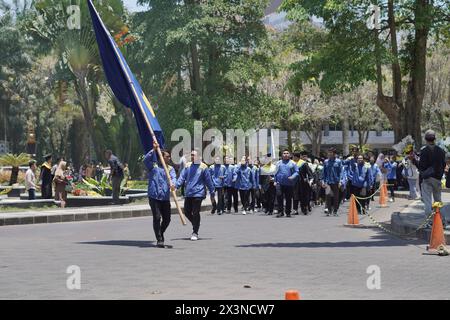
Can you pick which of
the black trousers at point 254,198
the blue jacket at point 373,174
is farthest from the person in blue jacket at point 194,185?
the black trousers at point 254,198

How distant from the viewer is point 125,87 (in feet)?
54.1

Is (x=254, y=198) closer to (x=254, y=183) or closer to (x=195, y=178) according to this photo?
(x=254, y=183)

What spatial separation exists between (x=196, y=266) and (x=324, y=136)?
79342mm

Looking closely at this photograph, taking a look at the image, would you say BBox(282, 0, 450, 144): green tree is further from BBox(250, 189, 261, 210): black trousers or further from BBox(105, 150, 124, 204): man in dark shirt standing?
BBox(105, 150, 124, 204): man in dark shirt standing

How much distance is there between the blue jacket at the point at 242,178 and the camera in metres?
25.8

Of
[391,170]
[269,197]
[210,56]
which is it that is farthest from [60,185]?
[210,56]

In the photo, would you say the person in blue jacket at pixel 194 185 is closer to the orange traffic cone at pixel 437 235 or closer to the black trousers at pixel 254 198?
the orange traffic cone at pixel 437 235

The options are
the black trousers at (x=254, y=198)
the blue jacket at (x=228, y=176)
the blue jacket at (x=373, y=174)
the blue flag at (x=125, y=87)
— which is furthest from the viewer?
the black trousers at (x=254, y=198)

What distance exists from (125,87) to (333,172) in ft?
28.4

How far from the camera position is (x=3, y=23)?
6362cm

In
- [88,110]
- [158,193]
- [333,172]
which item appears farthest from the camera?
[88,110]

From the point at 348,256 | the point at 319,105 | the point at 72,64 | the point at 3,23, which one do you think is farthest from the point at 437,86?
the point at 348,256

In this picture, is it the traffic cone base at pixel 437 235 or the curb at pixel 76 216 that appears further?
the curb at pixel 76 216

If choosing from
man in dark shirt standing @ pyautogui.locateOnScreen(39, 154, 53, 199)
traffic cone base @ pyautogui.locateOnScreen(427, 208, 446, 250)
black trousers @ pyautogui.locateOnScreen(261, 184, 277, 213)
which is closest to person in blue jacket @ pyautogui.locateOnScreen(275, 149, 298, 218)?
black trousers @ pyautogui.locateOnScreen(261, 184, 277, 213)
